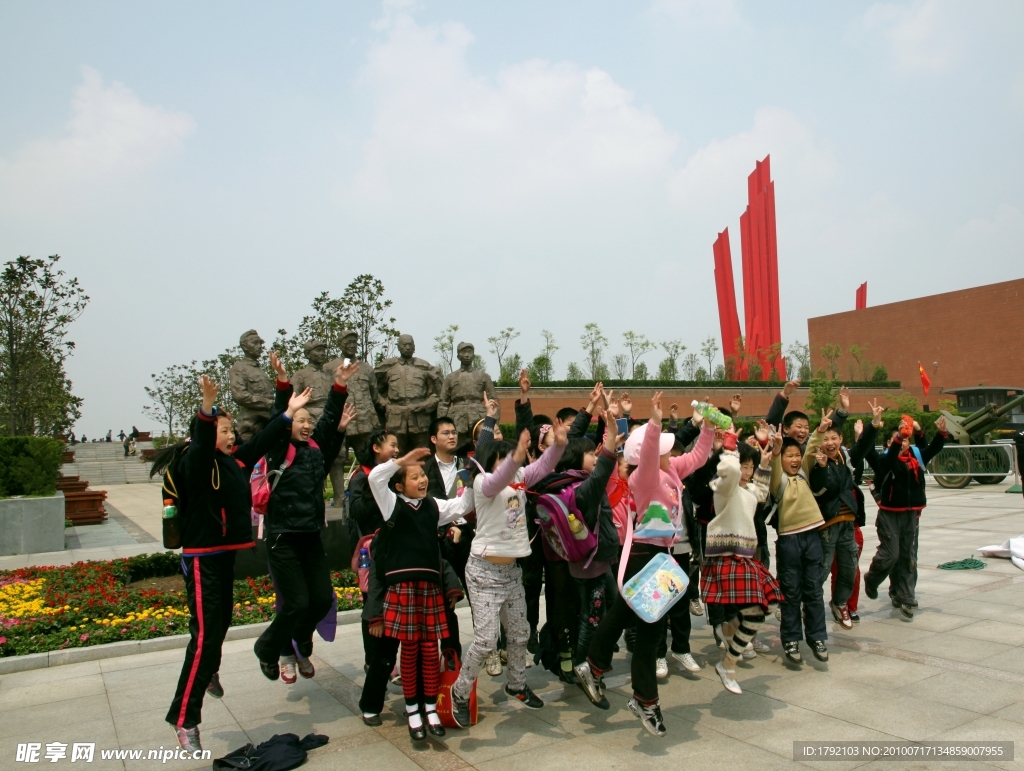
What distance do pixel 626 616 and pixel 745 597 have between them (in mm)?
872

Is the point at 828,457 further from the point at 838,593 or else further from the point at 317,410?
the point at 317,410

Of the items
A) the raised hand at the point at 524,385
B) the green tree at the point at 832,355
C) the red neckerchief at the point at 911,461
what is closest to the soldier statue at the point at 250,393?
the raised hand at the point at 524,385

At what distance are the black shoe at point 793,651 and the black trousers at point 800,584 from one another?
0.03 metres

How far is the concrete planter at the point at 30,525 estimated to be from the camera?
10766 millimetres

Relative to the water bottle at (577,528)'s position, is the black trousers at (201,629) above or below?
below

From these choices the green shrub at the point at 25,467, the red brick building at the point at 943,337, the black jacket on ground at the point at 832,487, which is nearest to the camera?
the black jacket on ground at the point at 832,487

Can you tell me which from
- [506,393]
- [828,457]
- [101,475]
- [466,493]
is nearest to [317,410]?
[466,493]

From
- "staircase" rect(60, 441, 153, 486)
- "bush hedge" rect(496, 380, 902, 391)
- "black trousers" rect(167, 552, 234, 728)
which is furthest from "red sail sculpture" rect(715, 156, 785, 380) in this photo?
"black trousers" rect(167, 552, 234, 728)

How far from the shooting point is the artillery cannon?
16.4m

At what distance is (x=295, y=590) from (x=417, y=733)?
40.1 inches

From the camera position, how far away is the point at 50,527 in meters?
11.1

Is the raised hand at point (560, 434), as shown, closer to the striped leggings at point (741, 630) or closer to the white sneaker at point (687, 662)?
the striped leggings at point (741, 630)

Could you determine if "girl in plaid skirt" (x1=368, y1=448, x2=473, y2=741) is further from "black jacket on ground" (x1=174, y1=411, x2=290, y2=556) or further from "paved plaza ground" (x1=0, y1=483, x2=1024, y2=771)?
"black jacket on ground" (x1=174, y1=411, x2=290, y2=556)

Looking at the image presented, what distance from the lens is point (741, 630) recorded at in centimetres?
438
